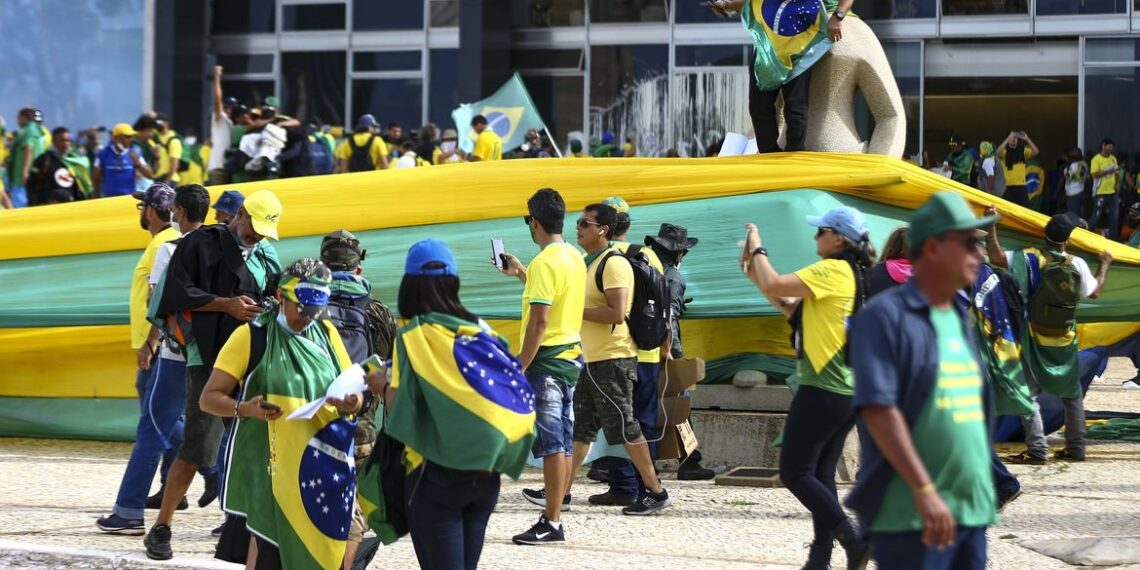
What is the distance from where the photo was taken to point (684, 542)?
7.29 meters

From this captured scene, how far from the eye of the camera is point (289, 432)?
17.2 feet

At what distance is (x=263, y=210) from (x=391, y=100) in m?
21.3

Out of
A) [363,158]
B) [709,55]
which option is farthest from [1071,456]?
[709,55]

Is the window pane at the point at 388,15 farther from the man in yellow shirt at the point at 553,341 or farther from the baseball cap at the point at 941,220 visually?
the baseball cap at the point at 941,220

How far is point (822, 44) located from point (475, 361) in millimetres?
5915

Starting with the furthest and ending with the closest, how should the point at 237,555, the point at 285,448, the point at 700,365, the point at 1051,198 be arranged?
the point at 1051,198 → the point at 700,365 → the point at 237,555 → the point at 285,448

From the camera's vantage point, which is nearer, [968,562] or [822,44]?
[968,562]

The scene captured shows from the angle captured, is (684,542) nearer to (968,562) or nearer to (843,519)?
(843,519)

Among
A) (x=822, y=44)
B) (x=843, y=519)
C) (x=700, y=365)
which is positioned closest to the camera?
(x=843, y=519)

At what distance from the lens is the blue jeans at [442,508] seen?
15.4 feet

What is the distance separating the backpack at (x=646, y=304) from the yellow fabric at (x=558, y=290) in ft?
2.40

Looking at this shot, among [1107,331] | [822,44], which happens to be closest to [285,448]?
[822,44]

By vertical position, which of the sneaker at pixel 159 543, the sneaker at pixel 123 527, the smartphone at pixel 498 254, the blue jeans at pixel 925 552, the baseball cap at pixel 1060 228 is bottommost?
the sneaker at pixel 123 527

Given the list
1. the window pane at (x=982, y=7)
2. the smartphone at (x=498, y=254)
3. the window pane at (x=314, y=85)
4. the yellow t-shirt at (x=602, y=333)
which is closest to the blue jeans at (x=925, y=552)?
the smartphone at (x=498, y=254)
